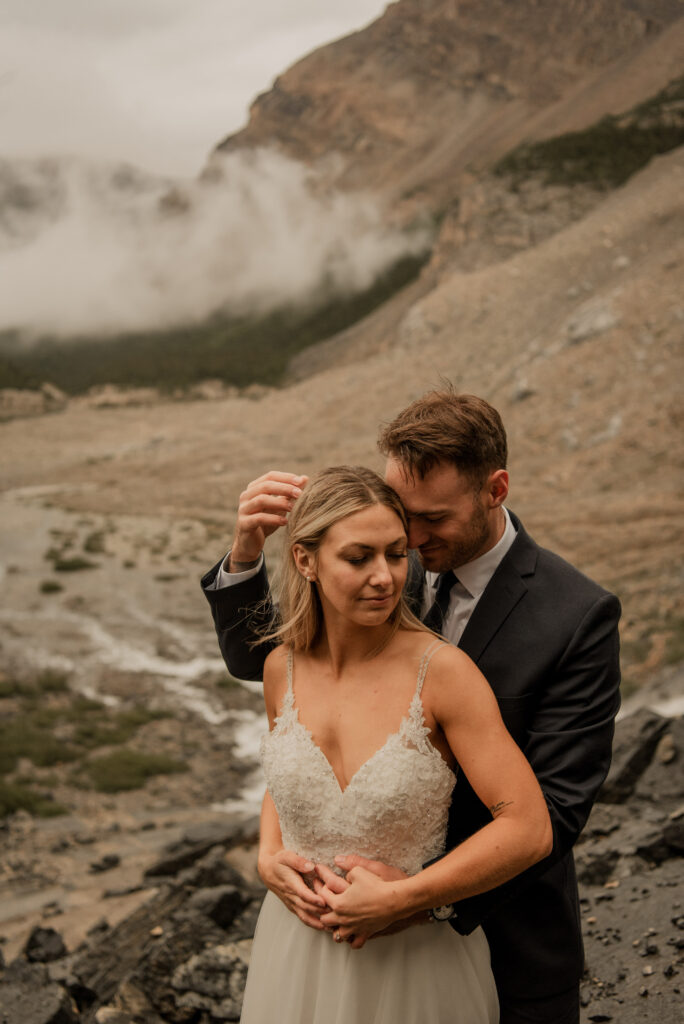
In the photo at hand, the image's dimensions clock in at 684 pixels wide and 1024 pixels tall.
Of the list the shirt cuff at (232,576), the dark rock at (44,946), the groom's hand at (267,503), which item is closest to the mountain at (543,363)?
the shirt cuff at (232,576)

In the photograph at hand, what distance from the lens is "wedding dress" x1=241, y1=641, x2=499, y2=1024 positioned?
2705 mm

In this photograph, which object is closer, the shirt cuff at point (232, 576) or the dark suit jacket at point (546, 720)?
the dark suit jacket at point (546, 720)

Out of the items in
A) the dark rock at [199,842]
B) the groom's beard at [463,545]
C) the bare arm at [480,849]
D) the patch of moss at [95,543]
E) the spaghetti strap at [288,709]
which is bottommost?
the dark rock at [199,842]

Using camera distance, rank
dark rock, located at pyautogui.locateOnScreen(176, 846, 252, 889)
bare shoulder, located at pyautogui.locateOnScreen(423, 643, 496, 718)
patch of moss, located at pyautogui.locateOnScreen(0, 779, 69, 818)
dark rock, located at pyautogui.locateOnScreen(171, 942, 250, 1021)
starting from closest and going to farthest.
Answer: bare shoulder, located at pyautogui.locateOnScreen(423, 643, 496, 718) < dark rock, located at pyautogui.locateOnScreen(171, 942, 250, 1021) < dark rock, located at pyautogui.locateOnScreen(176, 846, 252, 889) < patch of moss, located at pyautogui.locateOnScreen(0, 779, 69, 818)

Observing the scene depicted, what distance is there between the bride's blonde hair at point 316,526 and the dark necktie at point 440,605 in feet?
1.16

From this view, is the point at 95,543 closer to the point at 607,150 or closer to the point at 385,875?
the point at 385,875

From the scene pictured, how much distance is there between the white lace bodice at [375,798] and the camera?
8.83ft

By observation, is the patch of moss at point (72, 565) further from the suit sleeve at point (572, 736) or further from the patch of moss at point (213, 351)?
the patch of moss at point (213, 351)

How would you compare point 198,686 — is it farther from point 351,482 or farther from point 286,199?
point 286,199

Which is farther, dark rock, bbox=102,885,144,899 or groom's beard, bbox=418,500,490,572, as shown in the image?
dark rock, bbox=102,885,144,899

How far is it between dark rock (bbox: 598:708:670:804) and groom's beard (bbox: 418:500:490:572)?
5100 millimetres

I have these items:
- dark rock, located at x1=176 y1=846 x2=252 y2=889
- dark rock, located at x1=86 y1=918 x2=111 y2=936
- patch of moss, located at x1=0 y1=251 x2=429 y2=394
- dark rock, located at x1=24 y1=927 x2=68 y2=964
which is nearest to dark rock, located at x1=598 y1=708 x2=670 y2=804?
dark rock, located at x1=176 y1=846 x2=252 y2=889

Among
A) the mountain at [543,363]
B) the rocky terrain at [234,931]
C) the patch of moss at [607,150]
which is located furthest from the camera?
the patch of moss at [607,150]

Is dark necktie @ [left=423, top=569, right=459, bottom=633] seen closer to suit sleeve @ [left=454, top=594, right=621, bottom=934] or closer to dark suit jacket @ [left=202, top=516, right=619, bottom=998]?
dark suit jacket @ [left=202, top=516, right=619, bottom=998]
